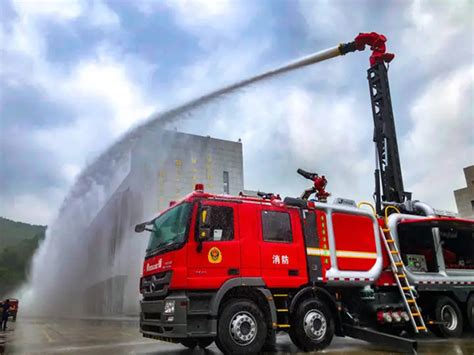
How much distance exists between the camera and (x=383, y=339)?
24.8 feet

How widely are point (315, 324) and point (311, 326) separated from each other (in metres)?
0.11

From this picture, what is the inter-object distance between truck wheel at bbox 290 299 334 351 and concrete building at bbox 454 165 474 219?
76.9ft

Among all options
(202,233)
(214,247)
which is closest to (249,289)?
(214,247)

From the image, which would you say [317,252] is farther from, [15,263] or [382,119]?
[15,263]

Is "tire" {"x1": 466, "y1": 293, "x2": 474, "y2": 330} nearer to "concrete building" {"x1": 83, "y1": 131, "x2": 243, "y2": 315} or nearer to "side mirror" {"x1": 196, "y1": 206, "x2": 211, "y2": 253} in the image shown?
"side mirror" {"x1": 196, "y1": 206, "x2": 211, "y2": 253}

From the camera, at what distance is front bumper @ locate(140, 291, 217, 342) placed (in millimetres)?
6398

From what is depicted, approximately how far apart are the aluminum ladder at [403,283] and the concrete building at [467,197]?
837 inches

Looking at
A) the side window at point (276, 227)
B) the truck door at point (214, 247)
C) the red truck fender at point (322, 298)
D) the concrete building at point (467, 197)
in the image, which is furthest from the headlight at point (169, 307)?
the concrete building at point (467, 197)

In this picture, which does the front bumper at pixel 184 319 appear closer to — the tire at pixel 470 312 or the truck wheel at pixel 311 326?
the truck wheel at pixel 311 326

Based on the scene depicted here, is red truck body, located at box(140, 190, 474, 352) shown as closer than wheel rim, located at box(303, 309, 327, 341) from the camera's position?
Yes

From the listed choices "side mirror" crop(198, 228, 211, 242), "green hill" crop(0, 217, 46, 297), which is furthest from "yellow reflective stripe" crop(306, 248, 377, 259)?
"green hill" crop(0, 217, 46, 297)

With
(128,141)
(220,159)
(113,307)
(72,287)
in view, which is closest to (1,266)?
(72,287)

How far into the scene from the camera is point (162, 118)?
17.6m

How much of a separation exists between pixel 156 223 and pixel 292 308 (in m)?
3.17
